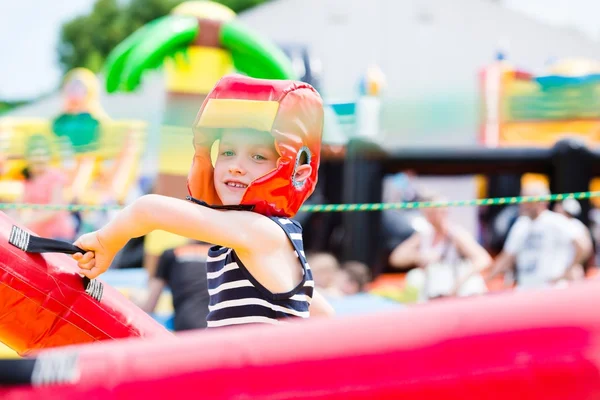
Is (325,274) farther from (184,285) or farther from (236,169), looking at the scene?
(236,169)

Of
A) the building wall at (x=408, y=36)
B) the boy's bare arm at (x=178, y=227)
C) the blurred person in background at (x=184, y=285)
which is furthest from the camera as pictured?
the building wall at (x=408, y=36)

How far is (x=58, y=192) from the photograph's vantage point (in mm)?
5648

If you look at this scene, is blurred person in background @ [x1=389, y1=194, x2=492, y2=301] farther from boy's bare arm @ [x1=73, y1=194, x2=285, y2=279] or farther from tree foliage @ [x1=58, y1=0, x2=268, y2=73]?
tree foliage @ [x1=58, y1=0, x2=268, y2=73]

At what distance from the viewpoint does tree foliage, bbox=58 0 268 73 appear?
28.9m

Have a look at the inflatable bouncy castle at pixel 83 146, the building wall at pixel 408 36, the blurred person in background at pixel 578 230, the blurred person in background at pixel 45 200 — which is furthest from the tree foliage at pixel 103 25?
the blurred person in background at pixel 578 230

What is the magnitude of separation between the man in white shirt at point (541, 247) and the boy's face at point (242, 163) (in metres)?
3.20

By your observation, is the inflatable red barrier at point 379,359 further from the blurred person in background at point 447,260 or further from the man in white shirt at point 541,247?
the man in white shirt at point 541,247

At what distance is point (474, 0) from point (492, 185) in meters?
9.26

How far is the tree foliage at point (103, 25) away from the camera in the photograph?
94.8 ft

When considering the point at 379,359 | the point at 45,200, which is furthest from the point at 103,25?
the point at 379,359

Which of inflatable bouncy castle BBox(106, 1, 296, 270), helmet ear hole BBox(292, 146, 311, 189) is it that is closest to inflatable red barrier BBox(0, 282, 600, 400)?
helmet ear hole BBox(292, 146, 311, 189)

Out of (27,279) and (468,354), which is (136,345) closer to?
(468,354)

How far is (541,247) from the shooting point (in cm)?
458

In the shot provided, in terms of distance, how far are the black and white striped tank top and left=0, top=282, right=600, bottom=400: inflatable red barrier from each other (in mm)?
417
